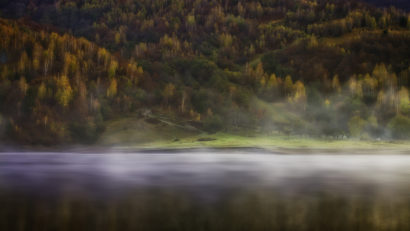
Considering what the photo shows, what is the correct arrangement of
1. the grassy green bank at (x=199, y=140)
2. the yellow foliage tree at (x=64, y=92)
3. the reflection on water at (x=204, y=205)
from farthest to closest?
the yellow foliage tree at (x=64, y=92), the grassy green bank at (x=199, y=140), the reflection on water at (x=204, y=205)

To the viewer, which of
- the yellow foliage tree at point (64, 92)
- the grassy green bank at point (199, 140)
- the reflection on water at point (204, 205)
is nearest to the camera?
the reflection on water at point (204, 205)

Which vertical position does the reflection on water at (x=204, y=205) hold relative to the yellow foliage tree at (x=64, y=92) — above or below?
below

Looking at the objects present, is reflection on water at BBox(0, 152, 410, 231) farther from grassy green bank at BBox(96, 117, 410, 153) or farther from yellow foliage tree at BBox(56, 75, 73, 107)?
yellow foliage tree at BBox(56, 75, 73, 107)

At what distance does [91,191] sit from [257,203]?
13165mm

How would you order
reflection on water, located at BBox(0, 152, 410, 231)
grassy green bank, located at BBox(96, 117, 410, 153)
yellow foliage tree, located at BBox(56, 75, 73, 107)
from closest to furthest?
reflection on water, located at BBox(0, 152, 410, 231), grassy green bank, located at BBox(96, 117, 410, 153), yellow foliage tree, located at BBox(56, 75, 73, 107)

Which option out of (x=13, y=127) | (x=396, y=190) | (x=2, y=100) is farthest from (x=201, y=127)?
(x=396, y=190)

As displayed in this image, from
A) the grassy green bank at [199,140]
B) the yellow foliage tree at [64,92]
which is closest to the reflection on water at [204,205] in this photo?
the grassy green bank at [199,140]

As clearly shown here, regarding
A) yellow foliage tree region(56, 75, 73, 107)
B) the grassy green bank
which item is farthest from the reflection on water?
yellow foliage tree region(56, 75, 73, 107)

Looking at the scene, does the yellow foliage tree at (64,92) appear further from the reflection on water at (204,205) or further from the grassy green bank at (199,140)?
the reflection on water at (204,205)

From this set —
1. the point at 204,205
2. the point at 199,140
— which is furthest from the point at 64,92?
the point at 204,205

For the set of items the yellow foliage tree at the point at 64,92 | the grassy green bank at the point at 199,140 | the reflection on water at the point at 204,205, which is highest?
the yellow foliage tree at the point at 64,92

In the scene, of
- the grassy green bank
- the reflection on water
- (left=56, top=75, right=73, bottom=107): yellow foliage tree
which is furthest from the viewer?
(left=56, top=75, right=73, bottom=107): yellow foliage tree

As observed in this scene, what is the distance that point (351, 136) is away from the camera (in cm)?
15250

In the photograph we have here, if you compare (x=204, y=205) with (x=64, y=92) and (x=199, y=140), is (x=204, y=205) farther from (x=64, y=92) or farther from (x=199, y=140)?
(x=64, y=92)
